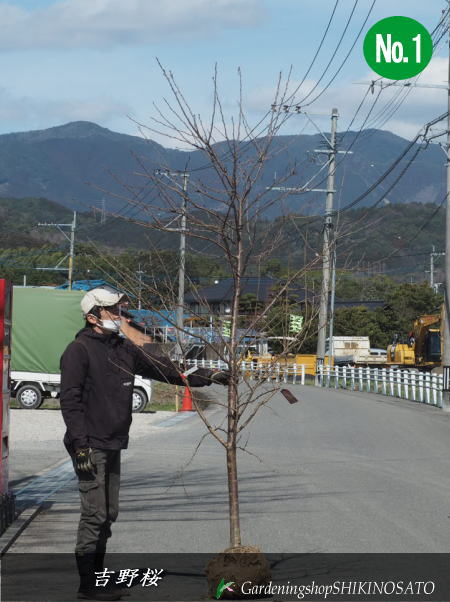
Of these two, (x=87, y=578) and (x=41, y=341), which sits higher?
(x=41, y=341)

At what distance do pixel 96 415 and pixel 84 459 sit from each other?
307 mm

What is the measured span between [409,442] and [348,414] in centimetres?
781

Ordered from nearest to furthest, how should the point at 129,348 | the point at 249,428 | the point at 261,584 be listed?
the point at 261,584 < the point at 129,348 < the point at 249,428

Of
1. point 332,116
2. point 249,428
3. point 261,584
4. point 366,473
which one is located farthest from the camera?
point 332,116

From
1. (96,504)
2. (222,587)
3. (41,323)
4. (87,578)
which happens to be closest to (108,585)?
(87,578)

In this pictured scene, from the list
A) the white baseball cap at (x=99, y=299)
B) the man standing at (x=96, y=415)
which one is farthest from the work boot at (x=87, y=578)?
the white baseball cap at (x=99, y=299)

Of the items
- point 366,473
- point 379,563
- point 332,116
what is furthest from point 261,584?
point 332,116

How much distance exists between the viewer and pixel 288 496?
1148 cm

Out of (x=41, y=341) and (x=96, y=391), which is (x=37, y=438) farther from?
(x=96, y=391)

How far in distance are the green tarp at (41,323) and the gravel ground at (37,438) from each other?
5.19ft

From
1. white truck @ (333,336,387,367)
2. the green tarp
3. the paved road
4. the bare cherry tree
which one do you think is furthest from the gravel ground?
white truck @ (333,336,387,367)

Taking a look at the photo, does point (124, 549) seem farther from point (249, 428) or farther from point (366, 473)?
point (249, 428)

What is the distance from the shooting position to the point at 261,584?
21.9 ft

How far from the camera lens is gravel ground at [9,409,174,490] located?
14039 millimetres
